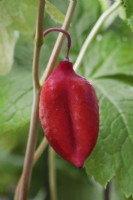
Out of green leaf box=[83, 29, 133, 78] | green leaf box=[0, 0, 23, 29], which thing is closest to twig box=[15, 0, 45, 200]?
green leaf box=[0, 0, 23, 29]

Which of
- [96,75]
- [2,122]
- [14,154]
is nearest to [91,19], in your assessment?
[96,75]

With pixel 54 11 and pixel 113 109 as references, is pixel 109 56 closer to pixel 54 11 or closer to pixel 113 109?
pixel 113 109

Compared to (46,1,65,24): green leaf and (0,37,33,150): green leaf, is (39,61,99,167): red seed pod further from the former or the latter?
(0,37,33,150): green leaf

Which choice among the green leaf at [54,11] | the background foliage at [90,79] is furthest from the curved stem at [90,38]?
the green leaf at [54,11]

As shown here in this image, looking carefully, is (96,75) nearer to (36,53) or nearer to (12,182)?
(36,53)

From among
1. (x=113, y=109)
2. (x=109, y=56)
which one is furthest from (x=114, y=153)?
(x=109, y=56)

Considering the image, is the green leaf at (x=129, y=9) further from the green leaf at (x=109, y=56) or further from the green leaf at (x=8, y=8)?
the green leaf at (x=109, y=56)
